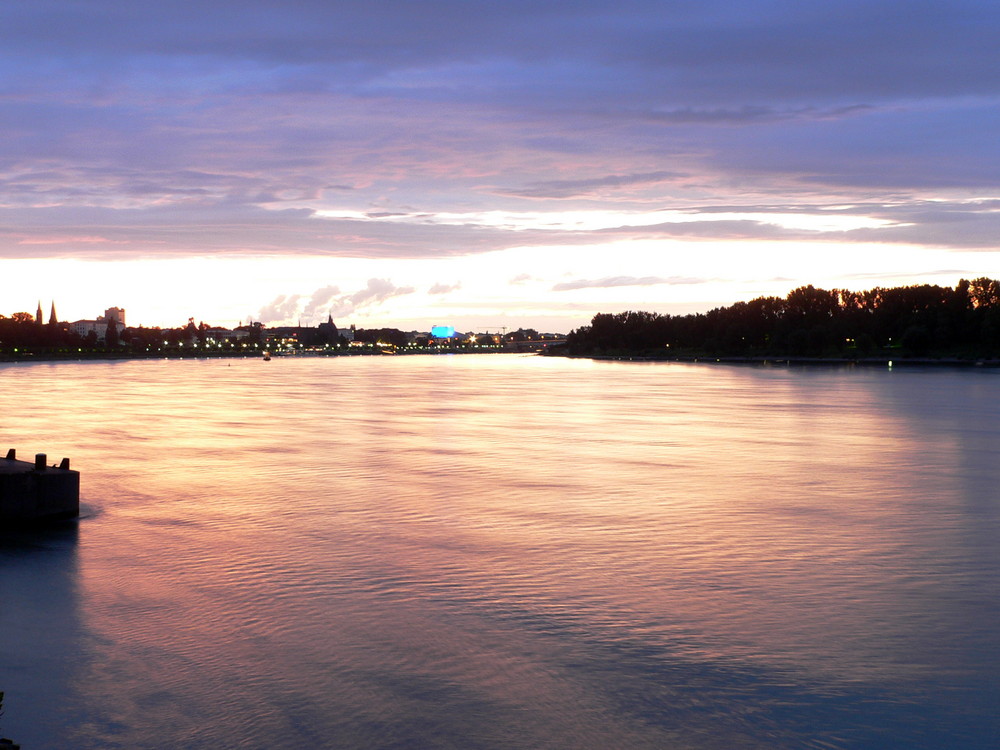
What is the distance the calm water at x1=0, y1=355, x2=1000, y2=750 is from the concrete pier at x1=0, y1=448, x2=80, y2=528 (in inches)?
26.1

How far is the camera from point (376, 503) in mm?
21141

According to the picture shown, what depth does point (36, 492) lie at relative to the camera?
17547mm

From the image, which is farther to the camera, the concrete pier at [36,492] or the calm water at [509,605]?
the concrete pier at [36,492]

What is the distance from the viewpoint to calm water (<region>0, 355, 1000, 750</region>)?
9.12 metres

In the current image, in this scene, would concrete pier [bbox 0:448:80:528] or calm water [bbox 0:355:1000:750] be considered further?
concrete pier [bbox 0:448:80:528]

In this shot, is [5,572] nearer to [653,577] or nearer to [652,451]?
[653,577]

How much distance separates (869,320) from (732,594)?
18683 centimetres

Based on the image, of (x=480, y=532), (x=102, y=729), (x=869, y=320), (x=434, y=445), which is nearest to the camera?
(x=102, y=729)

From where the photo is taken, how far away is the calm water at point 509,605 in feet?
29.9

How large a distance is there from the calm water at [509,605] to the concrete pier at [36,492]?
662 millimetres

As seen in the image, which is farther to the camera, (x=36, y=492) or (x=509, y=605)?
(x=36, y=492)

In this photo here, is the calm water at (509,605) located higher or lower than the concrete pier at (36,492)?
lower

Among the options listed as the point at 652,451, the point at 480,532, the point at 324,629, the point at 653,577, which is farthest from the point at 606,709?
the point at 652,451

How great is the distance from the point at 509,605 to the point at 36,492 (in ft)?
31.6
